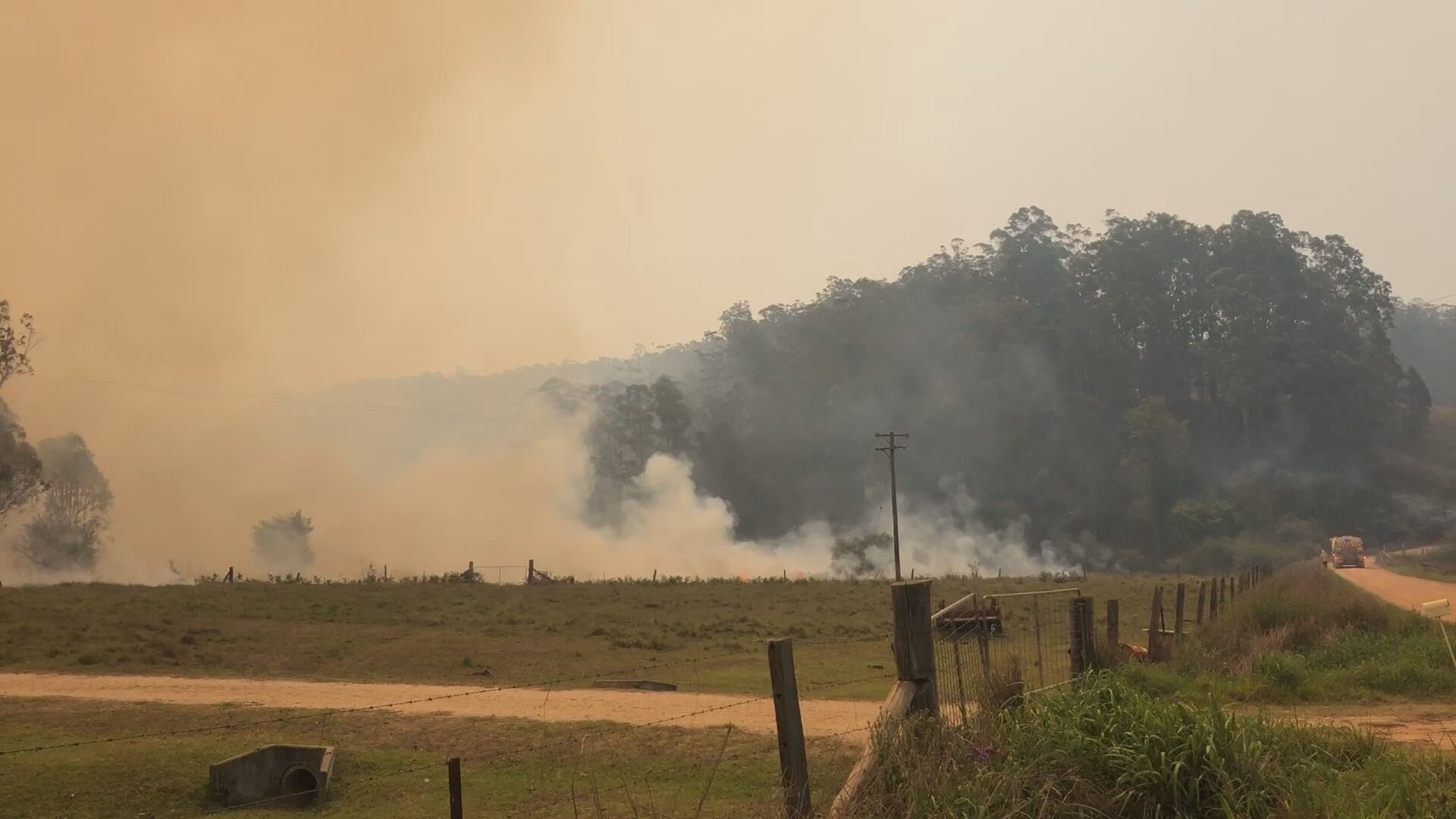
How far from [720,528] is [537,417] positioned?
90.4ft

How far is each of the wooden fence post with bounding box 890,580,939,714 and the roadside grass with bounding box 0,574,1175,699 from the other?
1412cm

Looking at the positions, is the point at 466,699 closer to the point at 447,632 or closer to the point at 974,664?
the point at 974,664

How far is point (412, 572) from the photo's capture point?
311ft

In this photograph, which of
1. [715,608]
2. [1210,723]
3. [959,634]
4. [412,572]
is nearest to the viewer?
[1210,723]

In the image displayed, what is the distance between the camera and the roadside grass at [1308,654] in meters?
16.2

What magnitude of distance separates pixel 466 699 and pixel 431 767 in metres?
7.42

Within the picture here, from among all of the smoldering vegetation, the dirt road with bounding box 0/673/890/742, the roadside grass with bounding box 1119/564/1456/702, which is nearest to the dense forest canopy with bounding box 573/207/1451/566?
the smoldering vegetation

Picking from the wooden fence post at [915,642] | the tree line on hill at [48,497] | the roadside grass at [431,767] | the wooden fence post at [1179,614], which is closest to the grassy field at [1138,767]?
the wooden fence post at [915,642]

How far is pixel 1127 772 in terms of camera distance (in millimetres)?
7301

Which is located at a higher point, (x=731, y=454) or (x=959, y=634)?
(x=731, y=454)

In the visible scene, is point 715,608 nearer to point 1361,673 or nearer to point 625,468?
point 1361,673

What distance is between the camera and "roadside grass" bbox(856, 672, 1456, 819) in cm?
673

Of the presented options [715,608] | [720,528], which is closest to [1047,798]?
[715,608]

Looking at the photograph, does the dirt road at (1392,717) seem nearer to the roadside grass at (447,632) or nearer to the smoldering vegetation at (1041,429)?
the roadside grass at (447,632)
